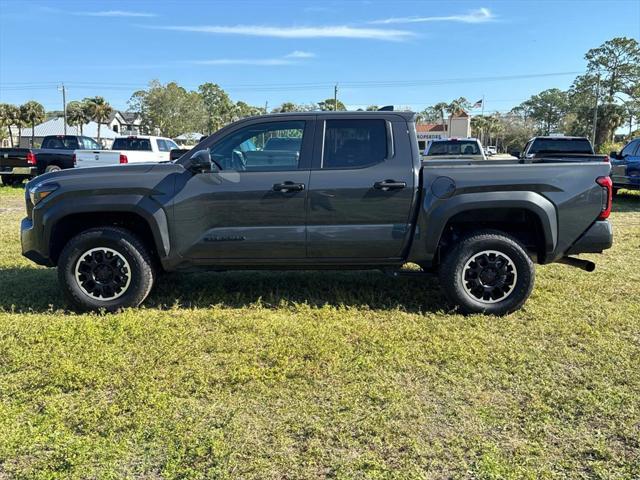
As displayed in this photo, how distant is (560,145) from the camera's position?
45.6 feet

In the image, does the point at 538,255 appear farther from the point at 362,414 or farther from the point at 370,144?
the point at 362,414

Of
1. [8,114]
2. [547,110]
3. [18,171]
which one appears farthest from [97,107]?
[547,110]

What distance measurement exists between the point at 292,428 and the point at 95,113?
273ft

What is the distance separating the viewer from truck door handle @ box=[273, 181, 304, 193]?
4715 millimetres

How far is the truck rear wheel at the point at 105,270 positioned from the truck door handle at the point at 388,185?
86.4 inches

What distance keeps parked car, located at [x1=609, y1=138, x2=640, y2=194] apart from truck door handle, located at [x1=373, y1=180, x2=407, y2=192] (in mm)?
10361

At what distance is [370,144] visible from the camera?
486 centimetres

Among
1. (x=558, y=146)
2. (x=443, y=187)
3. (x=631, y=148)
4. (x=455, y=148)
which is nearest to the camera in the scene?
(x=443, y=187)

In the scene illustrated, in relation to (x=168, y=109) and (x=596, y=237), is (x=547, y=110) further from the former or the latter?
(x=596, y=237)

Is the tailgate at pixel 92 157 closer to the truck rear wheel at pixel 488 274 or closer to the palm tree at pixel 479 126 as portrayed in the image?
the truck rear wheel at pixel 488 274

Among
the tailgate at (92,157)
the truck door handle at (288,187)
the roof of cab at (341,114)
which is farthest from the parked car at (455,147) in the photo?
the truck door handle at (288,187)

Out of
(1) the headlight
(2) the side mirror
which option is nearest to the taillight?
(2) the side mirror

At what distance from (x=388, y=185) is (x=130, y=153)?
42.4 feet

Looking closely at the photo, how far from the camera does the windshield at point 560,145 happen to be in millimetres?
13330
